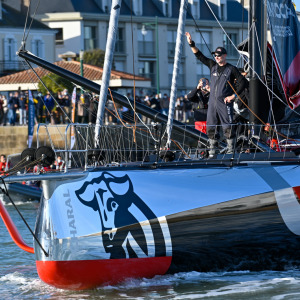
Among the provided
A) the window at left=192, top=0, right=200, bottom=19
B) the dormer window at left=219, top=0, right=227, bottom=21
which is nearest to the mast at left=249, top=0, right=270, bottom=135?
the window at left=192, top=0, right=200, bottom=19

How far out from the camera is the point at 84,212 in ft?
26.6

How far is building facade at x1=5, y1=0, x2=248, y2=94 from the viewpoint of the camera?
53344mm

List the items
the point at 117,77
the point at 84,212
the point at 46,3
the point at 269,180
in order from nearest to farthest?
the point at 84,212, the point at 269,180, the point at 117,77, the point at 46,3

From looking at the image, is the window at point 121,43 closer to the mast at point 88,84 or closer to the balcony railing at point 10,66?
the balcony railing at point 10,66

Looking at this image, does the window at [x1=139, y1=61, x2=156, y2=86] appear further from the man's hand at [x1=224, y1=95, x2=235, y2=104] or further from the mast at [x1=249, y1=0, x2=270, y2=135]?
the man's hand at [x1=224, y1=95, x2=235, y2=104]

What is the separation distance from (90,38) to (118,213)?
154ft

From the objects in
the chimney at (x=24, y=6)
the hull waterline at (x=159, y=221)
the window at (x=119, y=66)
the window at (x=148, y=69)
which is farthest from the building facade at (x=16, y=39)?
the hull waterline at (x=159, y=221)

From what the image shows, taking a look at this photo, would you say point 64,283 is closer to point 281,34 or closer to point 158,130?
point 158,130

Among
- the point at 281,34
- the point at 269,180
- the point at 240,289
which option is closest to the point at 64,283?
the point at 240,289

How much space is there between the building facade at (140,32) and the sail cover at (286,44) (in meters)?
41.0

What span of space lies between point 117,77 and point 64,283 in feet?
82.4

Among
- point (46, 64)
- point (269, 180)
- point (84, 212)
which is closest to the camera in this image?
point (84, 212)

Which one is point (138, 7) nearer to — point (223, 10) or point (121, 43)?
point (121, 43)

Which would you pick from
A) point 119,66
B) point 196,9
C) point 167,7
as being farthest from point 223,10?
point 119,66
